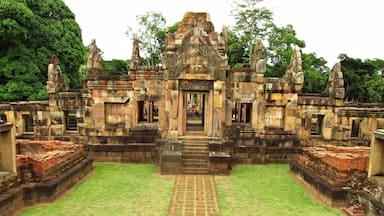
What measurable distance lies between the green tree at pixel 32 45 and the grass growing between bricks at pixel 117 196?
12.0 m

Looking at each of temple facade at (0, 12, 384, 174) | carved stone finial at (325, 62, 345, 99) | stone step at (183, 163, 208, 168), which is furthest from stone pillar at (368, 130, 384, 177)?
carved stone finial at (325, 62, 345, 99)

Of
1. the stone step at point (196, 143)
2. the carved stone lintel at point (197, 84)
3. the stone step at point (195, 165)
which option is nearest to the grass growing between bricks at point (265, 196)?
the stone step at point (195, 165)

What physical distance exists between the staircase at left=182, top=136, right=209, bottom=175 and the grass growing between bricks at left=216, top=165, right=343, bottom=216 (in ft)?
3.83

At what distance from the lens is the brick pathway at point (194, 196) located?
316 inches

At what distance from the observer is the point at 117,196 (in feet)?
29.9

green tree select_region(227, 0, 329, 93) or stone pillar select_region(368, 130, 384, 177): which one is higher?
green tree select_region(227, 0, 329, 93)

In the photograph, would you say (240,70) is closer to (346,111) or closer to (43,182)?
(346,111)

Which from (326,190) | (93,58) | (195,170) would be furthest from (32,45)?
(326,190)

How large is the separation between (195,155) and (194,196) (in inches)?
127

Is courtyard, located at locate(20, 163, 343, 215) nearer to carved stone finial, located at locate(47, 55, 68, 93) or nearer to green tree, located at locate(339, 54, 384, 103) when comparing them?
carved stone finial, located at locate(47, 55, 68, 93)

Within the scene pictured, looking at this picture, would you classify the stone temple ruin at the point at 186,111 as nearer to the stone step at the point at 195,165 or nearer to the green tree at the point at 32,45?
the stone step at the point at 195,165

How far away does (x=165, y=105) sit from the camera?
1316 cm

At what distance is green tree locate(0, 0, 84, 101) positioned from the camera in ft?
58.6

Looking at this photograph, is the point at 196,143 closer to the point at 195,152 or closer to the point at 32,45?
the point at 195,152
